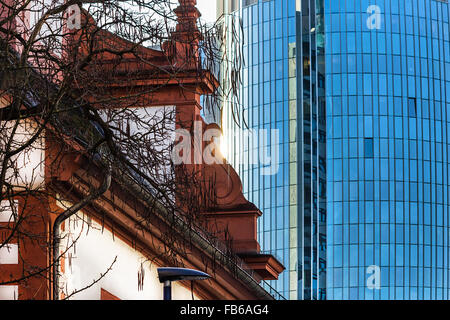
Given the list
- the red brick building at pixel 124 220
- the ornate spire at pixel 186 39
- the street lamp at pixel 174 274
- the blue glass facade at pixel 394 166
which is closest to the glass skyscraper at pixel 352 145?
the blue glass facade at pixel 394 166

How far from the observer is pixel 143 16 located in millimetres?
9523

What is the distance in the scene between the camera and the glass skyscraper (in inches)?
4279

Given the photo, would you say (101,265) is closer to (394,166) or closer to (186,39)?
(186,39)

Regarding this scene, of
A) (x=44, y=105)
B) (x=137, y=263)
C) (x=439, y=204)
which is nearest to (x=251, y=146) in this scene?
(x=439, y=204)

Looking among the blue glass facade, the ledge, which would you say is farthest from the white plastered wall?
the blue glass facade

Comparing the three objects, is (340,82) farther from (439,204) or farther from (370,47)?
(439,204)

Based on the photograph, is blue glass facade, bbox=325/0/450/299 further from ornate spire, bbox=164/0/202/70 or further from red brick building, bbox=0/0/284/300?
ornate spire, bbox=164/0/202/70

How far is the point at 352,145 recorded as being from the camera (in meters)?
110

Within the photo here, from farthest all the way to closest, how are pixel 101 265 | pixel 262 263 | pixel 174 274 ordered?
pixel 262 263 → pixel 101 265 → pixel 174 274

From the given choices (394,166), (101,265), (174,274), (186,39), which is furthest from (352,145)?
(186,39)

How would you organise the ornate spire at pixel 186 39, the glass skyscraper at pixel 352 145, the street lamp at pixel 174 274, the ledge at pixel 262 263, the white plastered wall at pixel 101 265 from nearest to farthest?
the ornate spire at pixel 186 39
the street lamp at pixel 174 274
the white plastered wall at pixel 101 265
the ledge at pixel 262 263
the glass skyscraper at pixel 352 145

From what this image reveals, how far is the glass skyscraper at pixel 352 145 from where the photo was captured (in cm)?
10869

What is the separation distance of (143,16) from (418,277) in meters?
101

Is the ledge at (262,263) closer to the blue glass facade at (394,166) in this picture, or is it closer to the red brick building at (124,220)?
the red brick building at (124,220)
